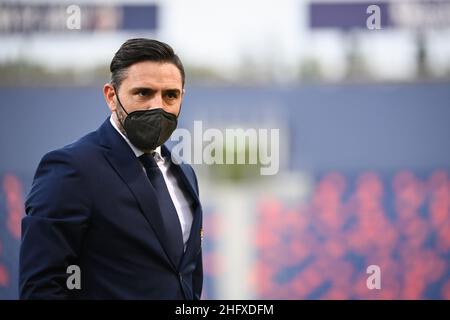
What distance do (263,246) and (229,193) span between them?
59 centimetres

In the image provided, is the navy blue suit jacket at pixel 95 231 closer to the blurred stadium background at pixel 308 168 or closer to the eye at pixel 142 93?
the eye at pixel 142 93

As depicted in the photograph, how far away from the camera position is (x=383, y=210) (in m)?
5.73

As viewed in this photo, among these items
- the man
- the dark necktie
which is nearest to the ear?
the man

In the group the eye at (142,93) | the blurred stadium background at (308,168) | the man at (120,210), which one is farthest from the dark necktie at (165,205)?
the blurred stadium background at (308,168)

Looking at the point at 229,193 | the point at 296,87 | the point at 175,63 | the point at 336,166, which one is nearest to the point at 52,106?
the point at 229,193

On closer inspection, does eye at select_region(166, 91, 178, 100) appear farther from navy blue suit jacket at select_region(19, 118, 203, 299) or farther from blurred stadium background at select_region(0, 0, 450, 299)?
blurred stadium background at select_region(0, 0, 450, 299)

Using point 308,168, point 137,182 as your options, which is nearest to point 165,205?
point 137,182

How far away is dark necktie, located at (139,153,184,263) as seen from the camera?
1146 millimetres

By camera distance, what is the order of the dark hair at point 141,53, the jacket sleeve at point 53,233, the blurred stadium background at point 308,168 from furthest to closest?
the blurred stadium background at point 308,168 → the dark hair at point 141,53 → the jacket sleeve at point 53,233

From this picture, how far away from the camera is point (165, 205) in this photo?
45.9 inches

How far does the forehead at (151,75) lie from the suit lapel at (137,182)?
115 mm

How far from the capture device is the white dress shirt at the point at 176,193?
1.21 m
